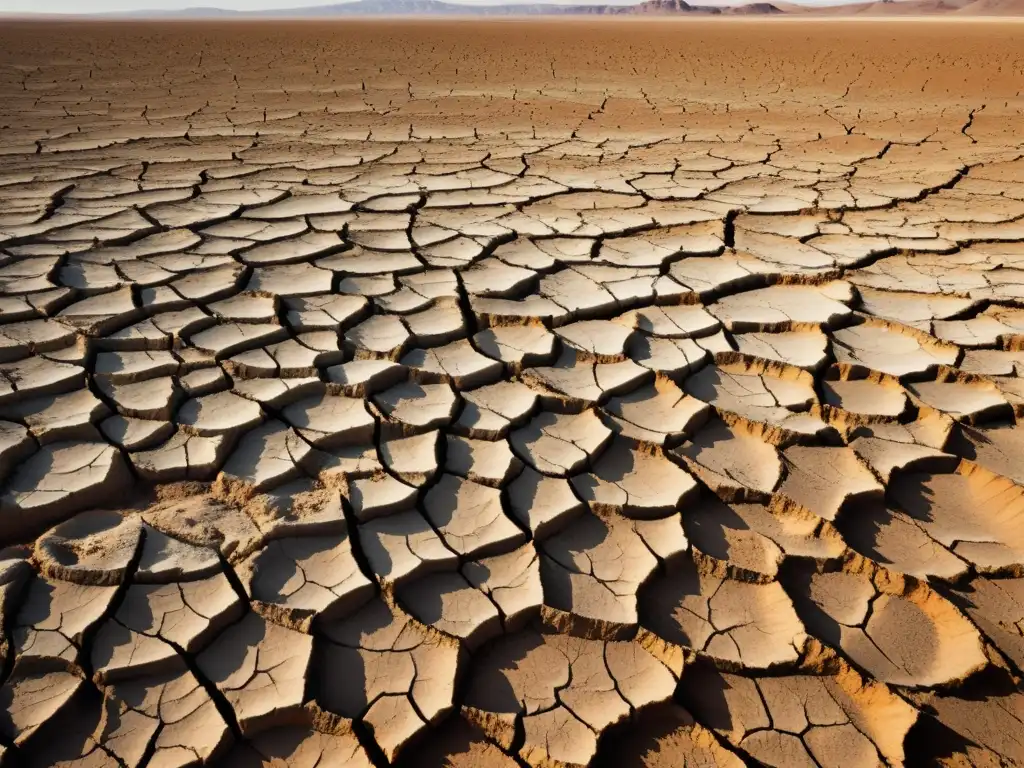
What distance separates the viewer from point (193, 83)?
671cm

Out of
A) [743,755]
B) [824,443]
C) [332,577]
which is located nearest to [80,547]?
[332,577]

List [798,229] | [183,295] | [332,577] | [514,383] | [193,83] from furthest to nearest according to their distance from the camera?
[193,83] → [798,229] → [183,295] → [514,383] → [332,577]

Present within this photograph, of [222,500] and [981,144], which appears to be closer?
[222,500]

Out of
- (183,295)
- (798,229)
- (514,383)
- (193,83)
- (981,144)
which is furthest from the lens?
(193,83)

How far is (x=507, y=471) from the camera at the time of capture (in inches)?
67.9

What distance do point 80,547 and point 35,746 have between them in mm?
408

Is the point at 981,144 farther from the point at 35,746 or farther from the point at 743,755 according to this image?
the point at 35,746

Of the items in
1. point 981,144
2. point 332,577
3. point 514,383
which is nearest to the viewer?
point 332,577

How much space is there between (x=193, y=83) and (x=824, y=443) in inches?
267

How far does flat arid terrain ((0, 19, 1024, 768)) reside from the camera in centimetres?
123

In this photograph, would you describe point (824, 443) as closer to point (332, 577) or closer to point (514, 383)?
point (514, 383)

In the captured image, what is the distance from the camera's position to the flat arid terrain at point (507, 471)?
48.4 inches

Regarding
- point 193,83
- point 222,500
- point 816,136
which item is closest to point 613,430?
point 222,500

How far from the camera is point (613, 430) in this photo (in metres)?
1.88
